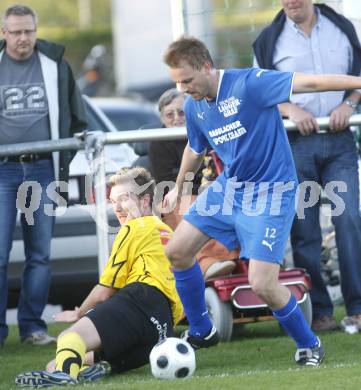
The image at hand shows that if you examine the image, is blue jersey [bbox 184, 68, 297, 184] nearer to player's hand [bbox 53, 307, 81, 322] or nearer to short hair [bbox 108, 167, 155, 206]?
short hair [bbox 108, 167, 155, 206]

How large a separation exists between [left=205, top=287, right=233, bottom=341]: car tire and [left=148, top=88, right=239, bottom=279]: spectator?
236 mm

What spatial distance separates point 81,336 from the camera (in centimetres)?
688

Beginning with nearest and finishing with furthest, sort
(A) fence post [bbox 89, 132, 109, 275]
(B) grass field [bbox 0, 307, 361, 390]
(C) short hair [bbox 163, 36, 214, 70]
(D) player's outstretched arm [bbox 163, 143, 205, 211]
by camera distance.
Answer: (B) grass field [bbox 0, 307, 361, 390] < (C) short hair [bbox 163, 36, 214, 70] < (D) player's outstretched arm [bbox 163, 143, 205, 211] < (A) fence post [bbox 89, 132, 109, 275]

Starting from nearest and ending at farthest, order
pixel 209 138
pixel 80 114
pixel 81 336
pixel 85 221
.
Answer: pixel 81 336, pixel 209 138, pixel 80 114, pixel 85 221

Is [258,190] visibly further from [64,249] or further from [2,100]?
[64,249]

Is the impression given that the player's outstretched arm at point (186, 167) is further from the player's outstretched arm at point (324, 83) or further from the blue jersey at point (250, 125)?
the player's outstretched arm at point (324, 83)

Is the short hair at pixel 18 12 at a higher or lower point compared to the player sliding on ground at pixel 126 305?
higher

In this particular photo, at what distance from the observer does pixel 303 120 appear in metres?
8.32

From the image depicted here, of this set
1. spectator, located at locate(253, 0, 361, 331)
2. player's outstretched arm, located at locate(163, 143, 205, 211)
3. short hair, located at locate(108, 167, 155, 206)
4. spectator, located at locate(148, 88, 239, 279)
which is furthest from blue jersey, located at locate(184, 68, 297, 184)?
spectator, located at locate(148, 88, 239, 279)

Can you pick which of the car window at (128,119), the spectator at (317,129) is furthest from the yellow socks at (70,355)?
the car window at (128,119)

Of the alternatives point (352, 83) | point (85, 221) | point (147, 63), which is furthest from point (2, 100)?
point (147, 63)

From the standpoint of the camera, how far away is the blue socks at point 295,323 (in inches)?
281

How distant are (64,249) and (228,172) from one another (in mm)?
3022

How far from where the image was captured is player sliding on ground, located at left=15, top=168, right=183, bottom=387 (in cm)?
688
